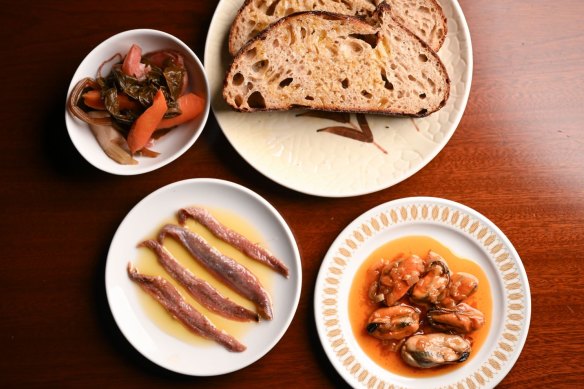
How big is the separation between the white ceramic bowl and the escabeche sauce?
24 cm

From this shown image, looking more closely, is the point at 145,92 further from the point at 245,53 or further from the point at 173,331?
the point at 173,331

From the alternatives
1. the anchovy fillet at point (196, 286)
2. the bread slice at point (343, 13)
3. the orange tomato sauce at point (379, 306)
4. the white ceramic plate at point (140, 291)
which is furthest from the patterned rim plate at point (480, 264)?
the bread slice at point (343, 13)

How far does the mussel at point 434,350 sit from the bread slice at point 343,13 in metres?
0.93

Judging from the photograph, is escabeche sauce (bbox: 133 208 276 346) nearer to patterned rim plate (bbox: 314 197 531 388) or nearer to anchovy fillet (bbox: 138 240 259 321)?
anchovy fillet (bbox: 138 240 259 321)

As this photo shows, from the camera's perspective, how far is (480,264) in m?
1.93

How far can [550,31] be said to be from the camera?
1.96m

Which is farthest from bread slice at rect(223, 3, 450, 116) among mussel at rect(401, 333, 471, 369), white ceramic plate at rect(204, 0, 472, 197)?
mussel at rect(401, 333, 471, 369)

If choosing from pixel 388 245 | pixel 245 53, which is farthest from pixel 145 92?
pixel 388 245

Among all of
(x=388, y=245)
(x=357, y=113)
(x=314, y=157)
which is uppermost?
(x=357, y=113)

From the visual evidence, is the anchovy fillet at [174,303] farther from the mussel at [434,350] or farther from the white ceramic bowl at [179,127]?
the mussel at [434,350]

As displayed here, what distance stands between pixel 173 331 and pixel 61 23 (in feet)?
3.72

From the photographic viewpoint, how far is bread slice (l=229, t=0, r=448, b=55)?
187cm

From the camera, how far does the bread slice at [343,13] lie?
1.87 m

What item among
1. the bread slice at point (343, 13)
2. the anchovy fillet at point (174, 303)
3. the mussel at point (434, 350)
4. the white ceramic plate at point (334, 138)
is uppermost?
the bread slice at point (343, 13)
